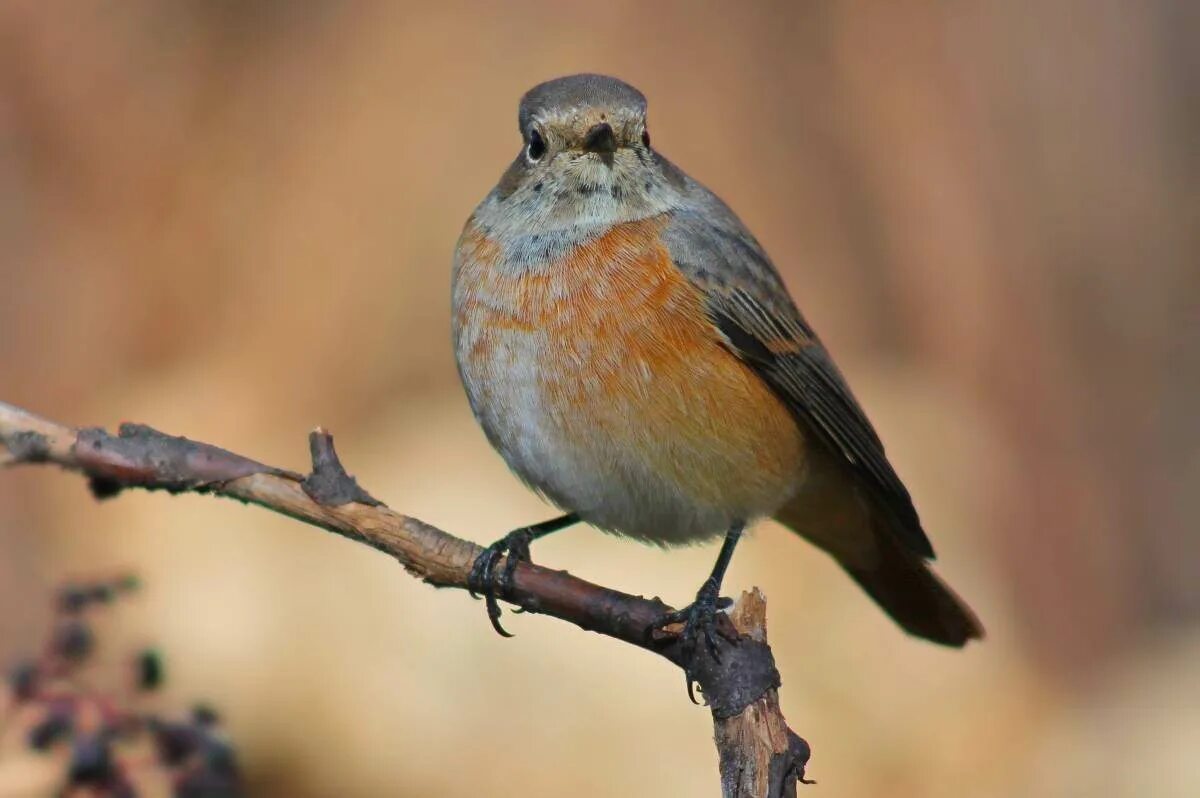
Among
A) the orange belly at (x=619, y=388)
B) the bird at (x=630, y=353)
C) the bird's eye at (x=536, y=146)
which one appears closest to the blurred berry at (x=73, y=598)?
the bird at (x=630, y=353)

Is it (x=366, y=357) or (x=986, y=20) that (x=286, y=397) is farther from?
(x=986, y=20)

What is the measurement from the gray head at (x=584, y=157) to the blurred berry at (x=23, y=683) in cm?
200

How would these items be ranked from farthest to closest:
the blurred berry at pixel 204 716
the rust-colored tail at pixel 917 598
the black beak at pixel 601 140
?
1. the rust-colored tail at pixel 917 598
2. the black beak at pixel 601 140
3. the blurred berry at pixel 204 716

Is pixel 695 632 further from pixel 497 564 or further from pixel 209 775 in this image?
pixel 209 775

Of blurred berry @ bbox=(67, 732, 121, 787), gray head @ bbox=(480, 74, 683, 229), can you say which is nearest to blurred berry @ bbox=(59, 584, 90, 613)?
blurred berry @ bbox=(67, 732, 121, 787)

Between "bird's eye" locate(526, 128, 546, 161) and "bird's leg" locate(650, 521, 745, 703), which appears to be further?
"bird's eye" locate(526, 128, 546, 161)

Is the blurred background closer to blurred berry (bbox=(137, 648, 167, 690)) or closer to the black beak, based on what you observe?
the black beak

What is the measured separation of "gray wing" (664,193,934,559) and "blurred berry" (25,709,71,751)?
2171 mm

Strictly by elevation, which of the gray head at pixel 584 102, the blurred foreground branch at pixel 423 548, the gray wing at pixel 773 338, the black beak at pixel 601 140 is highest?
the gray head at pixel 584 102

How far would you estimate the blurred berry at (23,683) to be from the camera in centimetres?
318

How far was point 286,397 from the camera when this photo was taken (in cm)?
844

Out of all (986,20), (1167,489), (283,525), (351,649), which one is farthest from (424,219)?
(1167,489)

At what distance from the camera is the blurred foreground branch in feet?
10.8

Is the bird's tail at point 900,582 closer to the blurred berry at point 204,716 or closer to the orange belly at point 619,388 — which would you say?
the orange belly at point 619,388
